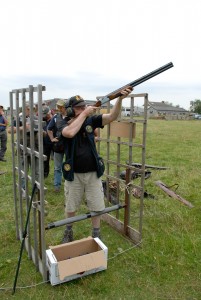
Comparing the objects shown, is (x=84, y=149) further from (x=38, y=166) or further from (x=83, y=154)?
(x=38, y=166)

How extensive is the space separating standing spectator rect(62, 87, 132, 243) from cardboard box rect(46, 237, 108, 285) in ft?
1.63

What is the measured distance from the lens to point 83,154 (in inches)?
157

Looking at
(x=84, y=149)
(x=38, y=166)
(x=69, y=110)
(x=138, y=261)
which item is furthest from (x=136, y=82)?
(x=138, y=261)

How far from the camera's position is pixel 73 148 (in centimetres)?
396

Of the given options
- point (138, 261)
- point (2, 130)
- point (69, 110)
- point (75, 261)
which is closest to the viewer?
point (75, 261)

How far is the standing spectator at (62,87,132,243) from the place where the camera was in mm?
3754

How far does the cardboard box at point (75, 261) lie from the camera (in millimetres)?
3523

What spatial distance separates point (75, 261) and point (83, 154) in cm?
144

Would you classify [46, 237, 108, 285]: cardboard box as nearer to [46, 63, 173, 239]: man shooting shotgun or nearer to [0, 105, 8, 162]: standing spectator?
[46, 63, 173, 239]: man shooting shotgun

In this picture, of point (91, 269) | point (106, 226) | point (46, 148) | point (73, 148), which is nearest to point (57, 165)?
point (46, 148)

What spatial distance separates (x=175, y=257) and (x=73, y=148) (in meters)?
2.33

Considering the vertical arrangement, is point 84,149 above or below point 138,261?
above

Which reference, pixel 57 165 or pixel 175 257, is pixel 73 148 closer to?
pixel 175 257

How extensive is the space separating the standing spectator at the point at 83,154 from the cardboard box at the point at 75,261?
1.63 feet
